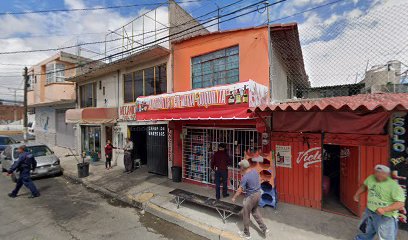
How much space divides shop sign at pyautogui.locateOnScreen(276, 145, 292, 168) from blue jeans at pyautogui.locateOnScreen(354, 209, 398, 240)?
243cm

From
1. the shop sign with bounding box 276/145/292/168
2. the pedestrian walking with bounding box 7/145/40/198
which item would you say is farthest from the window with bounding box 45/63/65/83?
the shop sign with bounding box 276/145/292/168

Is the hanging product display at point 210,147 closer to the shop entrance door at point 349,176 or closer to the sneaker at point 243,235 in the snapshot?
the shop entrance door at point 349,176

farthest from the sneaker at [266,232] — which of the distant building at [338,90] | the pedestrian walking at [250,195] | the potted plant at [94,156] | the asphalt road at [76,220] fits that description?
the potted plant at [94,156]

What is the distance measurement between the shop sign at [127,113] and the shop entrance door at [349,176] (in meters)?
8.89

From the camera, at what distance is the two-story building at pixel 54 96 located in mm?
16344

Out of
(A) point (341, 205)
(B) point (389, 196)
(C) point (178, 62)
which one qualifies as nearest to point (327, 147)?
(A) point (341, 205)

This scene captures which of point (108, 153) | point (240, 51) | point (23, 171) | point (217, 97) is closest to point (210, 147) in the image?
point (217, 97)

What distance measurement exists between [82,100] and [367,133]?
16135mm

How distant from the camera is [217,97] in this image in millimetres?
5934

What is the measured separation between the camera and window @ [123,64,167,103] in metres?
9.93

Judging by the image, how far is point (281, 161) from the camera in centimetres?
640

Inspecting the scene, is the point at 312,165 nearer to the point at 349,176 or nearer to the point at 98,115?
the point at 349,176

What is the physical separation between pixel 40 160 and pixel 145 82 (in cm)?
627

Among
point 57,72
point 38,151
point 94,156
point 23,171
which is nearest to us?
point 23,171
